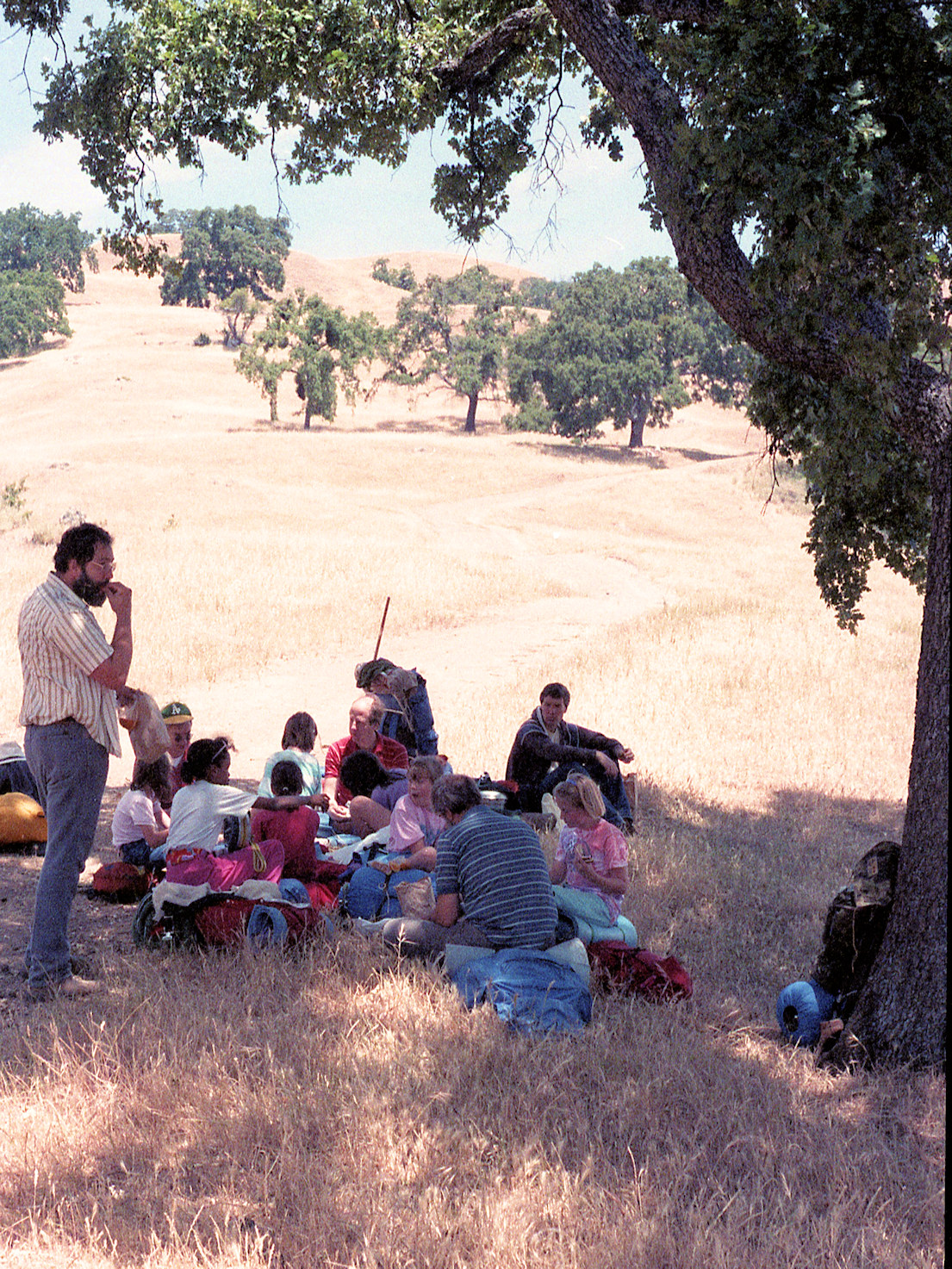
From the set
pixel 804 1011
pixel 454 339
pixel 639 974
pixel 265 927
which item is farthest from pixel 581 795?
pixel 454 339

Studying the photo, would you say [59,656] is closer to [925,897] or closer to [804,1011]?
[804,1011]

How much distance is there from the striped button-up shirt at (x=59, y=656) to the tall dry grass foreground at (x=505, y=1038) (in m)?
1.34

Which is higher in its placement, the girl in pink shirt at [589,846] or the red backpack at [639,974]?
the girl in pink shirt at [589,846]

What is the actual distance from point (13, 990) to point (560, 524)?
112ft

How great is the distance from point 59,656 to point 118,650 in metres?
0.28

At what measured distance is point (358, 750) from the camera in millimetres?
8562

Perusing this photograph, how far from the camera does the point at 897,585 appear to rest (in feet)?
103

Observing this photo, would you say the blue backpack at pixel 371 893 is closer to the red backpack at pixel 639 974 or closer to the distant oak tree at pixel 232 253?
the red backpack at pixel 639 974

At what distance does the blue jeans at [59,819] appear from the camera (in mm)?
5500

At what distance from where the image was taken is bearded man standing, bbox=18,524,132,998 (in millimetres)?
5441

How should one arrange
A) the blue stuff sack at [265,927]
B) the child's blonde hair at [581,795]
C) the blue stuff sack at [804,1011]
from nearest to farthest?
1. the blue stuff sack at [804,1011]
2. the blue stuff sack at [265,927]
3. the child's blonde hair at [581,795]

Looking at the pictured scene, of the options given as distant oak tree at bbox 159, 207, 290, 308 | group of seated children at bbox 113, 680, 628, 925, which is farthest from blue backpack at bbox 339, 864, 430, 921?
distant oak tree at bbox 159, 207, 290, 308

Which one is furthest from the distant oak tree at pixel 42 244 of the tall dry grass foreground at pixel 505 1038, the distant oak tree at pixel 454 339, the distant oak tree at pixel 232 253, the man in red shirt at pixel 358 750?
the man in red shirt at pixel 358 750

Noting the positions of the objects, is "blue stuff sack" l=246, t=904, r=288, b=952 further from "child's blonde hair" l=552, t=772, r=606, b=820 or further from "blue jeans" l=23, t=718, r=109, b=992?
"child's blonde hair" l=552, t=772, r=606, b=820
